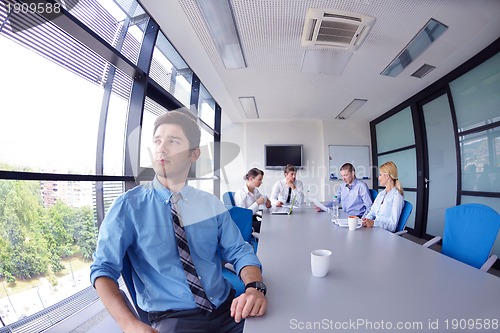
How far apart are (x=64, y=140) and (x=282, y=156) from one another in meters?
5.36

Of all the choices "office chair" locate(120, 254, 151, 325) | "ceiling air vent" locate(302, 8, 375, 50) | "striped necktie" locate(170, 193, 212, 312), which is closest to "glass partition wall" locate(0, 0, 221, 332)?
"striped necktie" locate(170, 193, 212, 312)

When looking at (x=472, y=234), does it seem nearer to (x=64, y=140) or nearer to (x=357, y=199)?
(x=357, y=199)

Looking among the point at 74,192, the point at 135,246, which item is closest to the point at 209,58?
the point at 74,192

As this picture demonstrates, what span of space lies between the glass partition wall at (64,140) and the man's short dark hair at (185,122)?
45mm

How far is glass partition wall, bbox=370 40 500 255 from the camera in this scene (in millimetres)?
3170

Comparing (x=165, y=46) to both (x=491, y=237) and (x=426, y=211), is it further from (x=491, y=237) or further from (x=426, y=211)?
(x=426, y=211)

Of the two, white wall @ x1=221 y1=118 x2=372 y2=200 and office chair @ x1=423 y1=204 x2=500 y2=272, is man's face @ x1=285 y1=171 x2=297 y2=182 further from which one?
white wall @ x1=221 y1=118 x2=372 y2=200

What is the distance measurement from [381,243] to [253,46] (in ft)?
8.75

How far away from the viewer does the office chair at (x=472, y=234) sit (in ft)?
4.95

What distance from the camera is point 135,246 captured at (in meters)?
0.96

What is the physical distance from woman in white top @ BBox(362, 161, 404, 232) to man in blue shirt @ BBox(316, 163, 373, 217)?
3.35 feet

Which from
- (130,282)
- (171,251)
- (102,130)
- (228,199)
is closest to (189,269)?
(171,251)

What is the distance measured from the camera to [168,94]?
9.82ft

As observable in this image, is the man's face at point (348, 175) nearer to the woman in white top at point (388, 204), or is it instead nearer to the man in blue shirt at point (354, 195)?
the man in blue shirt at point (354, 195)
